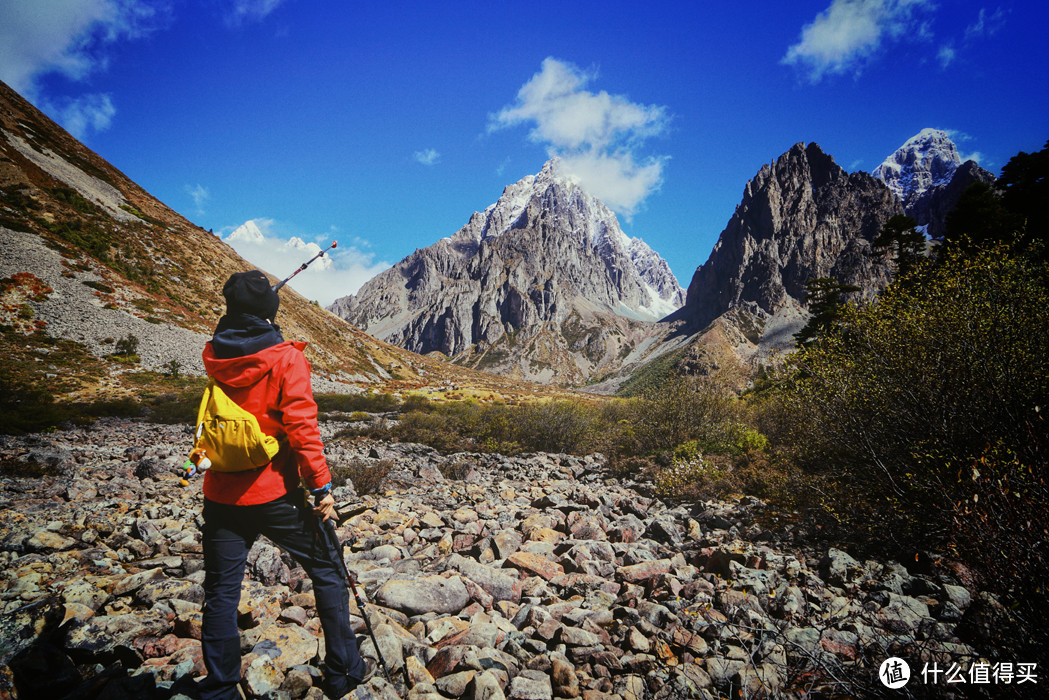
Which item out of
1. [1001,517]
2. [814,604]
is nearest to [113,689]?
[814,604]

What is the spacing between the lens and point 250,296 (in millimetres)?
2947

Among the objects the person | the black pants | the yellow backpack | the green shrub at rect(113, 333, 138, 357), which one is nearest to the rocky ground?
the black pants

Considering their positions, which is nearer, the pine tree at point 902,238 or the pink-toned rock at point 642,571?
the pink-toned rock at point 642,571

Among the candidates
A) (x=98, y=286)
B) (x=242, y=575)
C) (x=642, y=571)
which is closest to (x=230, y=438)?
(x=242, y=575)

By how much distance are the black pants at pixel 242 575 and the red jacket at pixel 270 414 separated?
131 mm

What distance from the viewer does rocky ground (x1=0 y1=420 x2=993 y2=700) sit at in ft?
9.68

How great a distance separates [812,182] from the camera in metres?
198

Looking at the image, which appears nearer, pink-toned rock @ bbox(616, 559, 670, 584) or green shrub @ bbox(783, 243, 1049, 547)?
pink-toned rock @ bbox(616, 559, 670, 584)

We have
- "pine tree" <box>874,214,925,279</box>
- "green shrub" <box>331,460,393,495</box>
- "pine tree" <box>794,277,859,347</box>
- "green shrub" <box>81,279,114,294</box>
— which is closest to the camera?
"green shrub" <box>331,460,393,495</box>

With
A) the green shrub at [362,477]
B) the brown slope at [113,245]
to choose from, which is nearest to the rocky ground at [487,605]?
the green shrub at [362,477]

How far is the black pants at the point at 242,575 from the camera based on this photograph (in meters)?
2.66

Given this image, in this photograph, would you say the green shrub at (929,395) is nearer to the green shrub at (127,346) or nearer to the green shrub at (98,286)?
the green shrub at (127,346)

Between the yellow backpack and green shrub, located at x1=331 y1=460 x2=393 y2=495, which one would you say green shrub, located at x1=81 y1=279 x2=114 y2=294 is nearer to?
green shrub, located at x1=331 y1=460 x2=393 y2=495

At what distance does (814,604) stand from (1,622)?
6953 millimetres
